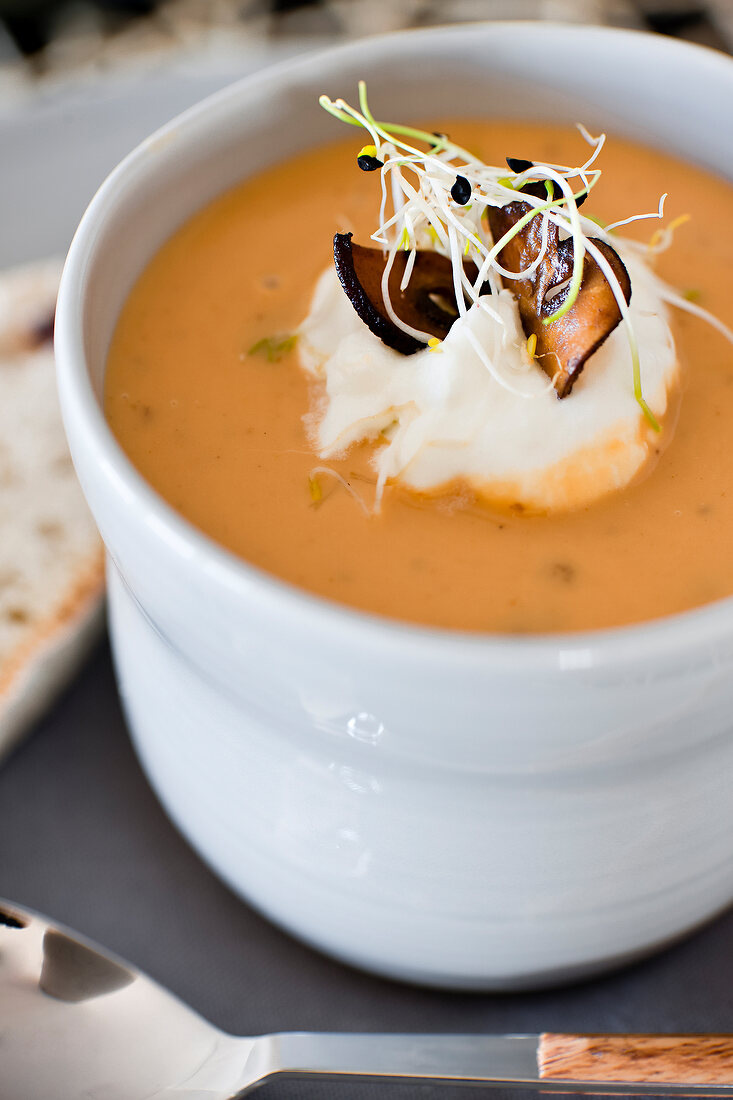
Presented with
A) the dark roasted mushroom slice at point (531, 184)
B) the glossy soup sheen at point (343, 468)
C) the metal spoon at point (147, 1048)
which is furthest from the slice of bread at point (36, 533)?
the dark roasted mushroom slice at point (531, 184)

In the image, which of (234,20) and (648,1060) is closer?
(648,1060)

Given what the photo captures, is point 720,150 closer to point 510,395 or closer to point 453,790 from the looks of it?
point 510,395

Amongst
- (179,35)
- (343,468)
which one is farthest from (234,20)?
(343,468)

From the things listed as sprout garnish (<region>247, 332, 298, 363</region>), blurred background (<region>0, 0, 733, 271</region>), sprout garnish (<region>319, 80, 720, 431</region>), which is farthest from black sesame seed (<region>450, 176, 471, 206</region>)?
blurred background (<region>0, 0, 733, 271</region>)

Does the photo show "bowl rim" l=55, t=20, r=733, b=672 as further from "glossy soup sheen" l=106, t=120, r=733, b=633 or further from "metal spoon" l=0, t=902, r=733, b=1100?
"metal spoon" l=0, t=902, r=733, b=1100

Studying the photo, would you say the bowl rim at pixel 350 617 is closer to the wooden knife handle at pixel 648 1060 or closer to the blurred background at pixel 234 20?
the wooden knife handle at pixel 648 1060

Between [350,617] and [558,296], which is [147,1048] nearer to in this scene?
[350,617]

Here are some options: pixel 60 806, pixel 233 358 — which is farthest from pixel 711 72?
pixel 60 806
